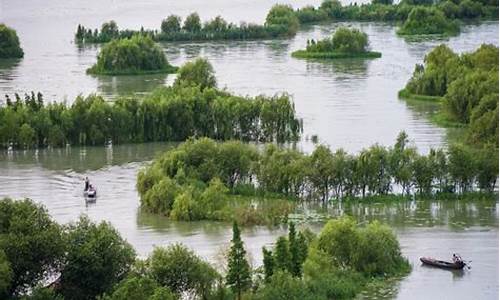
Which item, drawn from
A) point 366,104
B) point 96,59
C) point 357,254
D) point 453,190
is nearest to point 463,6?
point 96,59

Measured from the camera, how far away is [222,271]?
43.3ft

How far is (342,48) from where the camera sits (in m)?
30.0

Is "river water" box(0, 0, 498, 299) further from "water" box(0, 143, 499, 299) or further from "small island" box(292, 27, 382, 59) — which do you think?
"small island" box(292, 27, 382, 59)

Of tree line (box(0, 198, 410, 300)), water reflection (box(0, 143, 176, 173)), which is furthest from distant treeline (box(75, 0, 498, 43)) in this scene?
tree line (box(0, 198, 410, 300))

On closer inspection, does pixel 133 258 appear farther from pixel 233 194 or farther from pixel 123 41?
pixel 123 41

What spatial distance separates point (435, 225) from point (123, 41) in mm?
14722

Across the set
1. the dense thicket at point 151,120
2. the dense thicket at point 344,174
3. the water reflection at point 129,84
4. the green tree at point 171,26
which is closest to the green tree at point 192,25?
the green tree at point 171,26

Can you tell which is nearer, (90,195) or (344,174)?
(344,174)

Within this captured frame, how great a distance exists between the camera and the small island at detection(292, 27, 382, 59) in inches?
1176

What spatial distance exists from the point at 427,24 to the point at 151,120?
1508 centimetres

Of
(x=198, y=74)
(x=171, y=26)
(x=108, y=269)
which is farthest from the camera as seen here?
(x=171, y=26)

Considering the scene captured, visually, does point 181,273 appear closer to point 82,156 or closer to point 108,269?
point 108,269

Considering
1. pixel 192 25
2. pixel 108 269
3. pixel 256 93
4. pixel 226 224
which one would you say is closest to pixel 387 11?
pixel 192 25

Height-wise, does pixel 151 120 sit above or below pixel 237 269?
above
